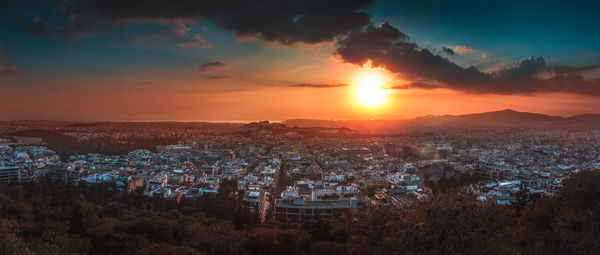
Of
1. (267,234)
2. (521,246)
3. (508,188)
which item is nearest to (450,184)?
(508,188)

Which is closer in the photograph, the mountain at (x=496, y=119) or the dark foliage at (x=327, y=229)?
the dark foliage at (x=327, y=229)

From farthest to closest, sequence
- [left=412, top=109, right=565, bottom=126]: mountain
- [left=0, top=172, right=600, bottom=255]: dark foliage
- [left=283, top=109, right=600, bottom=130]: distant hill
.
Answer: [left=412, top=109, right=565, bottom=126]: mountain, [left=283, top=109, right=600, bottom=130]: distant hill, [left=0, top=172, right=600, bottom=255]: dark foliage

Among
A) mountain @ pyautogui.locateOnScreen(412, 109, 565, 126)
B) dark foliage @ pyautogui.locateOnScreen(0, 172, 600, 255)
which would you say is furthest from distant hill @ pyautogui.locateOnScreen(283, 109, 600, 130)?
dark foliage @ pyautogui.locateOnScreen(0, 172, 600, 255)

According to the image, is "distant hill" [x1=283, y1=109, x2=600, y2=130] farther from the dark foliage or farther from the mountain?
the dark foliage

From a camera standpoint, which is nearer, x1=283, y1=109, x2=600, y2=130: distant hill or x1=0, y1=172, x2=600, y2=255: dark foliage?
x1=0, y1=172, x2=600, y2=255: dark foliage

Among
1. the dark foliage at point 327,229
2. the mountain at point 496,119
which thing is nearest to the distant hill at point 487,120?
the mountain at point 496,119

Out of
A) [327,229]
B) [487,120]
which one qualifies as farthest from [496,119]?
[327,229]

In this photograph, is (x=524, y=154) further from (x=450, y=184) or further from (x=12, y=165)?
(x=12, y=165)

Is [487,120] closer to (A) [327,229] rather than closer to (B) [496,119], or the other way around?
(B) [496,119]

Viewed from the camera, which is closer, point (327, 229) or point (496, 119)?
point (327, 229)

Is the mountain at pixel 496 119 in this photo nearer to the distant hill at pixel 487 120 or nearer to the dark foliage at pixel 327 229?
the distant hill at pixel 487 120

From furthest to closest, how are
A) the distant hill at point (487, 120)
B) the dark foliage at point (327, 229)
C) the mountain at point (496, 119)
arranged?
the mountain at point (496, 119) < the distant hill at point (487, 120) < the dark foliage at point (327, 229)
